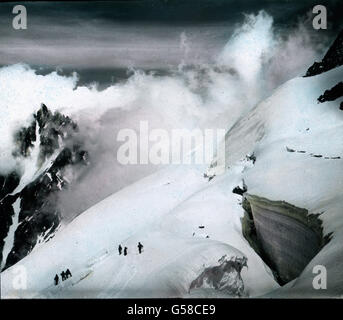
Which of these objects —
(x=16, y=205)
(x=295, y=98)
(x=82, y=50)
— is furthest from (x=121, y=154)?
(x=295, y=98)

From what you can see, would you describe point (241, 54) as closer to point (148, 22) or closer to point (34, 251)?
point (148, 22)

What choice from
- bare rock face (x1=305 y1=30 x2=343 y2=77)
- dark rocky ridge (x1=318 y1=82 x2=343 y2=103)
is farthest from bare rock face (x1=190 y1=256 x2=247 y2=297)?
bare rock face (x1=305 y1=30 x2=343 y2=77)

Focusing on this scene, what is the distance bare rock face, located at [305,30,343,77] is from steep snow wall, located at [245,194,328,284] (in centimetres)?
254

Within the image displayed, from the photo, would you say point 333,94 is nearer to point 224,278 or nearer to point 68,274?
point 224,278

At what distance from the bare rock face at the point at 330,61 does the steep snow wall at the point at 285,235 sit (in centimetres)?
254

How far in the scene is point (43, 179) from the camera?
11242 mm

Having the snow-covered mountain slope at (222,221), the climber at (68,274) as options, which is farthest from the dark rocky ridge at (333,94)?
the climber at (68,274)

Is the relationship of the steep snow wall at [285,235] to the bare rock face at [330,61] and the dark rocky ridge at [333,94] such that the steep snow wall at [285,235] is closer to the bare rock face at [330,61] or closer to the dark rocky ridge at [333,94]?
the dark rocky ridge at [333,94]

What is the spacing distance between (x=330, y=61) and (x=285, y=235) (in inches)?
132

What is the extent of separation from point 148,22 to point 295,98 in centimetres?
309

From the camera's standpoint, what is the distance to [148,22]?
930 cm

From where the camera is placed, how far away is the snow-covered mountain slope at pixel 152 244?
8461mm

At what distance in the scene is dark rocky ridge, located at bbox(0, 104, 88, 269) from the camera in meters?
9.51
